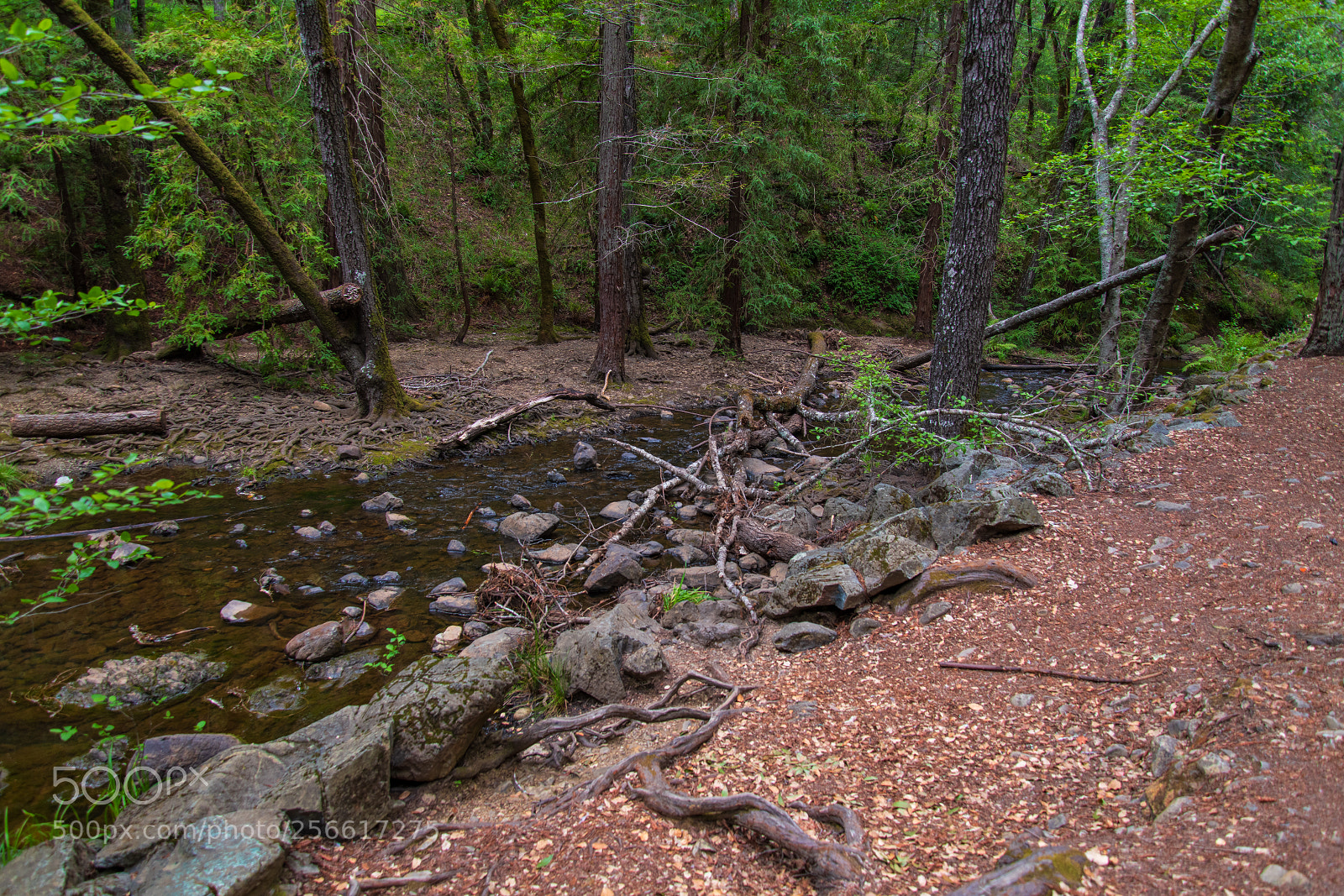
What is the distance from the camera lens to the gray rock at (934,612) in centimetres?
408

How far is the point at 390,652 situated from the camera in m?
4.90

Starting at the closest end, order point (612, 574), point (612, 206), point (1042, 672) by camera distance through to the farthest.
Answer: point (1042, 672) → point (612, 574) → point (612, 206)

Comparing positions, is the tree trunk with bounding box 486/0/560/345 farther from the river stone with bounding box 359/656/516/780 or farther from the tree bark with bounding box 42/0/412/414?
the river stone with bounding box 359/656/516/780

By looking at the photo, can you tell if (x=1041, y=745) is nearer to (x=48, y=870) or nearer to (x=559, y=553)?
(x=48, y=870)

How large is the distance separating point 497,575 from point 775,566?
2520mm

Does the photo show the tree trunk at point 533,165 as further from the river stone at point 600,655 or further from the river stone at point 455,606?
the river stone at point 600,655

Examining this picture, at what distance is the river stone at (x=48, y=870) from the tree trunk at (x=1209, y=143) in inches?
376

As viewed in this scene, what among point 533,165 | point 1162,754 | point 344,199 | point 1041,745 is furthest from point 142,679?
point 533,165

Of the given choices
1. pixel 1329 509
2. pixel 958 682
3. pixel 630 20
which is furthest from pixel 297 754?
pixel 630 20

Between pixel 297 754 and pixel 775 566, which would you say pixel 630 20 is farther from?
pixel 297 754

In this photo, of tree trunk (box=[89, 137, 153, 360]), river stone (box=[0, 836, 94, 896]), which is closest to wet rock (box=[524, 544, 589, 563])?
river stone (box=[0, 836, 94, 896])

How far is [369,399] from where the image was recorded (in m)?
9.98

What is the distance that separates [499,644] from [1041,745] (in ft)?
10.7

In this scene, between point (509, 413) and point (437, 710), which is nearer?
point (437, 710)
